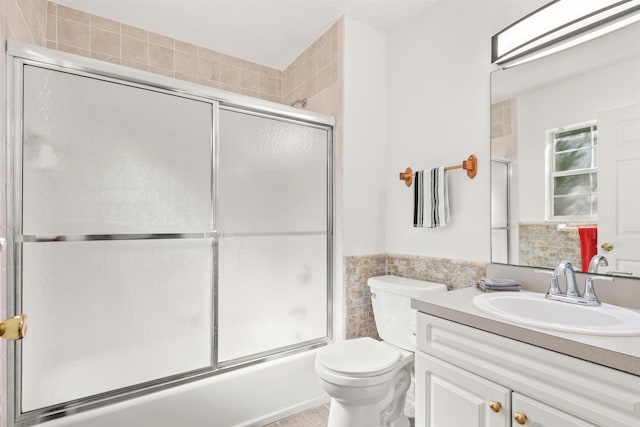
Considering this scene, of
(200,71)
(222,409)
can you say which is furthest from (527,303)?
(200,71)

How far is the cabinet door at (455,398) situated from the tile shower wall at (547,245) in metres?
0.67

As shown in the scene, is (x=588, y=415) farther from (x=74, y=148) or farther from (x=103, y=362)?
(x=74, y=148)

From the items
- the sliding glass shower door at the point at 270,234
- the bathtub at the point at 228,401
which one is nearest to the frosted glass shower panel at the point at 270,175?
the sliding glass shower door at the point at 270,234

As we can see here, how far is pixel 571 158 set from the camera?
1.32m

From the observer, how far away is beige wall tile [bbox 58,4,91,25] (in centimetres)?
200

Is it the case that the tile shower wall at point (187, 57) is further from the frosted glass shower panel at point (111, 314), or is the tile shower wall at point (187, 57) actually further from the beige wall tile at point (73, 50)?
the frosted glass shower panel at point (111, 314)

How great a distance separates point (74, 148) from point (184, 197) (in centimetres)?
50

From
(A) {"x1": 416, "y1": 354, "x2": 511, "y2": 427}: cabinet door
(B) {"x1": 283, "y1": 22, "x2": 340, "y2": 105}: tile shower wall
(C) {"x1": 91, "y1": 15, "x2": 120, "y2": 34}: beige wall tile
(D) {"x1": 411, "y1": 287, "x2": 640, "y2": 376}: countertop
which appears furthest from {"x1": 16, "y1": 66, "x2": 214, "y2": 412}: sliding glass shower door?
(D) {"x1": 411, "y1": 287, "x2": 640, "y2": 376}: countertop

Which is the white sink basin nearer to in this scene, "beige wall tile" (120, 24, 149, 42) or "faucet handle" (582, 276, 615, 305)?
"faucet handle" (582, 276, 615, 305)

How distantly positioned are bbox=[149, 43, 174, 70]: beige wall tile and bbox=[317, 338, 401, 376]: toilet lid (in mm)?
2276

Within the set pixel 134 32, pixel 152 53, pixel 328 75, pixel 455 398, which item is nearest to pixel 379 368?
pixel 455 398

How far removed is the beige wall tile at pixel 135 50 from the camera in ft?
7.21

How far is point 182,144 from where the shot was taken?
1663mm

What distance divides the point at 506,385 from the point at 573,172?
92 centimetres
